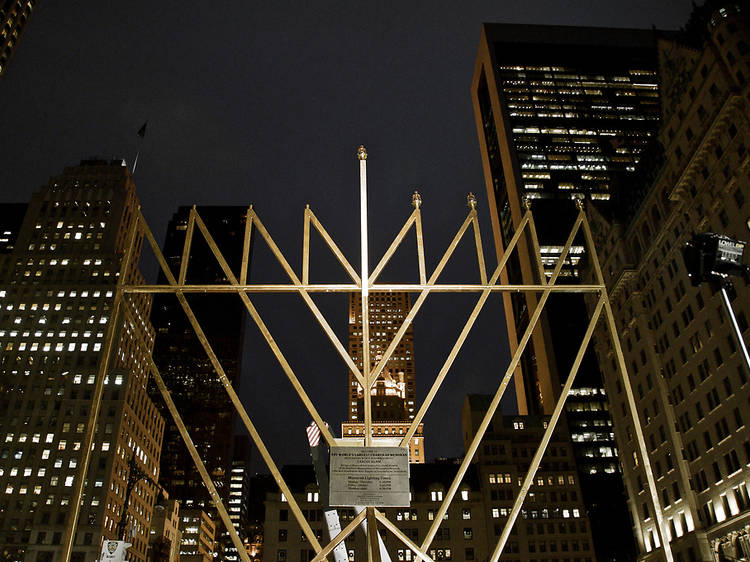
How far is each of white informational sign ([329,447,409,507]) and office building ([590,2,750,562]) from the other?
85.5 ft

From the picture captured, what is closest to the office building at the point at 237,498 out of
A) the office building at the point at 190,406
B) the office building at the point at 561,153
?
the office building at the point at 190,406

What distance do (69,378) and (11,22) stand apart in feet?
165

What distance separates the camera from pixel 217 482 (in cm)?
16225

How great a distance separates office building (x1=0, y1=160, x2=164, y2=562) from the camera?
6900 cm

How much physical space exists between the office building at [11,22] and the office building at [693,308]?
3230 inches

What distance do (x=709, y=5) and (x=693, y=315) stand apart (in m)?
20.8

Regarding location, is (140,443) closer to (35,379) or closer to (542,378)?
(35,379)

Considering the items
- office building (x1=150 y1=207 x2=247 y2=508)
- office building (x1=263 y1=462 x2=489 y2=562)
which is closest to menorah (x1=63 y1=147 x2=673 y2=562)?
office building (x1=263 y1=462 x2=489 y2=562)

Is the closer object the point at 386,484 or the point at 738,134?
the point at 386,484

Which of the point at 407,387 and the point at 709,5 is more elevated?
the point at 407,387

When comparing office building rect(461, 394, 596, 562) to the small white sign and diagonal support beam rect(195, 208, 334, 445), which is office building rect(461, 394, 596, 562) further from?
diagonal support beam rect(195, 208, 334, 445)

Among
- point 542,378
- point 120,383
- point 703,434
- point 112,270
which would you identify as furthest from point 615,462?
point 112,270

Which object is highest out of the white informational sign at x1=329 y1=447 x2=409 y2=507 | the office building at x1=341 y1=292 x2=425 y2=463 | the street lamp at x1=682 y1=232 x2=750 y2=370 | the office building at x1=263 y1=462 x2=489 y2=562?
the office building at x1=341 y1=292 x2=425 y2=463

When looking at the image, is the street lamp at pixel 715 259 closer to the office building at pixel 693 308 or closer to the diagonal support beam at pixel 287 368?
the diagonal support beam at pixel 287 368
